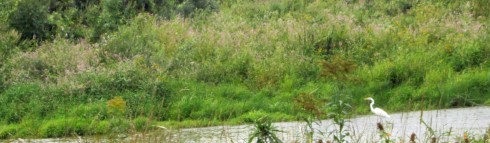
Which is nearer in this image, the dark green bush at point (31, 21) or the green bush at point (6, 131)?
the green bush at point (6, 131)

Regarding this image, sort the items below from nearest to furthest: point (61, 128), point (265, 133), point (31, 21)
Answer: point (265, 133) < point (61, 128) < point (31, 21)

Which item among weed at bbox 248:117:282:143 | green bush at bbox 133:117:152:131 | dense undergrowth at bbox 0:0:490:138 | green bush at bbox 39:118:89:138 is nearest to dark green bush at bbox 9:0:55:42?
dense undergrowth at bbox 0:0:490:138

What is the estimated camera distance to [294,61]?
15602 mm

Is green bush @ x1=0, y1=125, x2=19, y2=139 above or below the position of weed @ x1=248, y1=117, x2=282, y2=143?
above

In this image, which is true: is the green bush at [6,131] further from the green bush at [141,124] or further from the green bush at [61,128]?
the green bush at [141,124]

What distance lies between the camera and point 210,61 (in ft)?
51.5

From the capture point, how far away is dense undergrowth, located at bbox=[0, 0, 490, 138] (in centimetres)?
1323

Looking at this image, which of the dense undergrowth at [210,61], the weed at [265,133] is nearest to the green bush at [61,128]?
the dense undergrowth at [210,61]

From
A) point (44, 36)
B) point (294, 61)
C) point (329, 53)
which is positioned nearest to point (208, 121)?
point (294, 61)

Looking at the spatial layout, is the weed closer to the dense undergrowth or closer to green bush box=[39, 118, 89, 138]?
the dense undergrowth

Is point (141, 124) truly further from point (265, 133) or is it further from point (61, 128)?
point (265, 133)

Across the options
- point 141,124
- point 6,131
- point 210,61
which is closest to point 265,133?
point 141,124

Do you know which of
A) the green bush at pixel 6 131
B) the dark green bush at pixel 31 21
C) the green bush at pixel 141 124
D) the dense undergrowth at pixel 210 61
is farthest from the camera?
the dark green bush at pixel 31 21

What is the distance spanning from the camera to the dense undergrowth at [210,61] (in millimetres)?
13227
